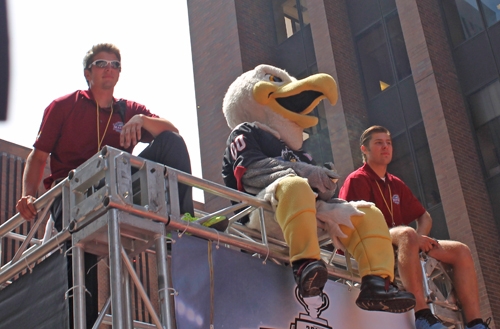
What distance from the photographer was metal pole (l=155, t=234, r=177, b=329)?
3.33 m

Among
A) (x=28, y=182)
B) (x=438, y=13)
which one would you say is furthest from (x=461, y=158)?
(x=28, y=182)

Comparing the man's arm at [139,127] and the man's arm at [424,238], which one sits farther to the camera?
the man's arm at [424,238]

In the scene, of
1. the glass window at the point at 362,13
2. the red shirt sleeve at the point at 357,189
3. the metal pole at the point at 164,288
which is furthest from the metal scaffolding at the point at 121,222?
the glass window at the point at 362,13

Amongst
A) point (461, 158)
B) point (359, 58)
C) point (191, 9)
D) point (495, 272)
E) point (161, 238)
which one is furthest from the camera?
point (191, 9)

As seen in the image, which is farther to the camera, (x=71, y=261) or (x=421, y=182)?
(x=421, y=182)

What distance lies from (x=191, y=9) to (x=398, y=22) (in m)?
5.40

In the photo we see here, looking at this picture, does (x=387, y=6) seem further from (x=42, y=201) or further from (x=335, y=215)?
(x=42, y=201)

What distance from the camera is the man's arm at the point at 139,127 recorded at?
13.2ft

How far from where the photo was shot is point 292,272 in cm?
437

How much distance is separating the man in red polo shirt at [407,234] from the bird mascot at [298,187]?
0.47 m

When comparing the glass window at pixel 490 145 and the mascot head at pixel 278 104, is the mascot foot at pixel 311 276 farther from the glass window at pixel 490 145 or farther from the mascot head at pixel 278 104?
the glass window at pixel 490 145

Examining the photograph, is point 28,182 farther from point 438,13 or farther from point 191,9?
point 191,9

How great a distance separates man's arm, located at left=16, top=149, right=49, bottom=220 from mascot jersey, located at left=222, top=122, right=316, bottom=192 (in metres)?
1.30

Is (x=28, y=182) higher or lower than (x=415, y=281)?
higher
